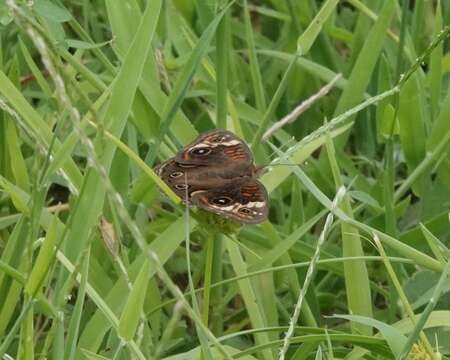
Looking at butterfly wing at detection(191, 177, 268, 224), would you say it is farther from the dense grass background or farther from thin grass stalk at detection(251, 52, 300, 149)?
thin grass stalk at detection(251, 52, 300, 149)

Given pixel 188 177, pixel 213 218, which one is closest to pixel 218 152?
pixel 188 177

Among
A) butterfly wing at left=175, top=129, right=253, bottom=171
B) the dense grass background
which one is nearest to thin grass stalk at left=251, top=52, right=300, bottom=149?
the dense grass background

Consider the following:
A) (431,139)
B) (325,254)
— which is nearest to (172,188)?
(325,254)

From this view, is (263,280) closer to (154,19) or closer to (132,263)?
(132,263)

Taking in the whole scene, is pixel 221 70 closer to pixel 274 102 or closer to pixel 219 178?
pixel 274 102

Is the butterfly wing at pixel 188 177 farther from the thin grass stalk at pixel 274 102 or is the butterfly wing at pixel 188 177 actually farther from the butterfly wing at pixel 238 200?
the thin grass stalk at pixel 274 102

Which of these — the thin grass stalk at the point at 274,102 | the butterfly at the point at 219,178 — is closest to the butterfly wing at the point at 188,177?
the butterfly at the point at 219,178
